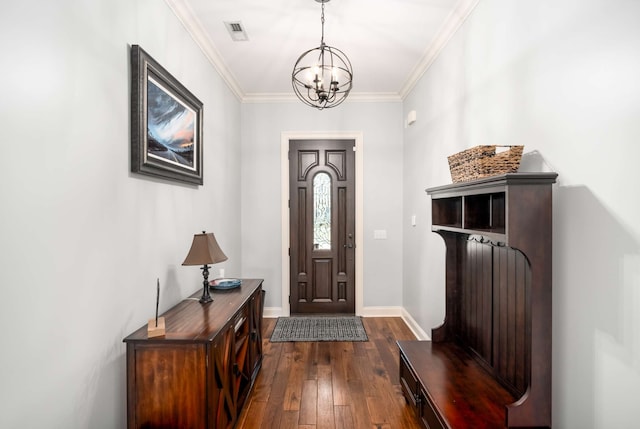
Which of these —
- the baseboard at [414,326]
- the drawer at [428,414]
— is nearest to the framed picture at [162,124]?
the drawer at [428,414]

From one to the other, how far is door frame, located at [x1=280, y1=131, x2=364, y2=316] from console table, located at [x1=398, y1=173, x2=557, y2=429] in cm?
203

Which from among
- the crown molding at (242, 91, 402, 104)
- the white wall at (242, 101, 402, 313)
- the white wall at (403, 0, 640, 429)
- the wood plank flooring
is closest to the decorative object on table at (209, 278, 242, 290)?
the wood plank flooring

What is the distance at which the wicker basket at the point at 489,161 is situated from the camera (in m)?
1.62

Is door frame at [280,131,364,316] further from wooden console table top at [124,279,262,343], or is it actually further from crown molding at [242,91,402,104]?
wooden console table top at [124,279,262,343]

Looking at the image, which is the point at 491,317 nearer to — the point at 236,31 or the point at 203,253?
the point at 203,253

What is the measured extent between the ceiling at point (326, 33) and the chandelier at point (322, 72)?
0.37 feet

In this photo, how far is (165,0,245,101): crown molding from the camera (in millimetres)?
2449

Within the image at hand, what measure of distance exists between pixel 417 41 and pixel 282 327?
3315 mm

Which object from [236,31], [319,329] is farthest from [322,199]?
[236,31]

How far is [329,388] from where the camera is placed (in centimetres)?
268

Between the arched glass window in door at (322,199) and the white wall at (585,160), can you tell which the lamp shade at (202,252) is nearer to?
the white wall at (585,160)

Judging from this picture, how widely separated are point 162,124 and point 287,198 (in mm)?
→ 2365

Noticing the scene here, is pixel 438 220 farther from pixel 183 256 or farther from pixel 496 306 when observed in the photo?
pixel 183 256

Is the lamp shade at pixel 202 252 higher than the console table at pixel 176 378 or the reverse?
higher
